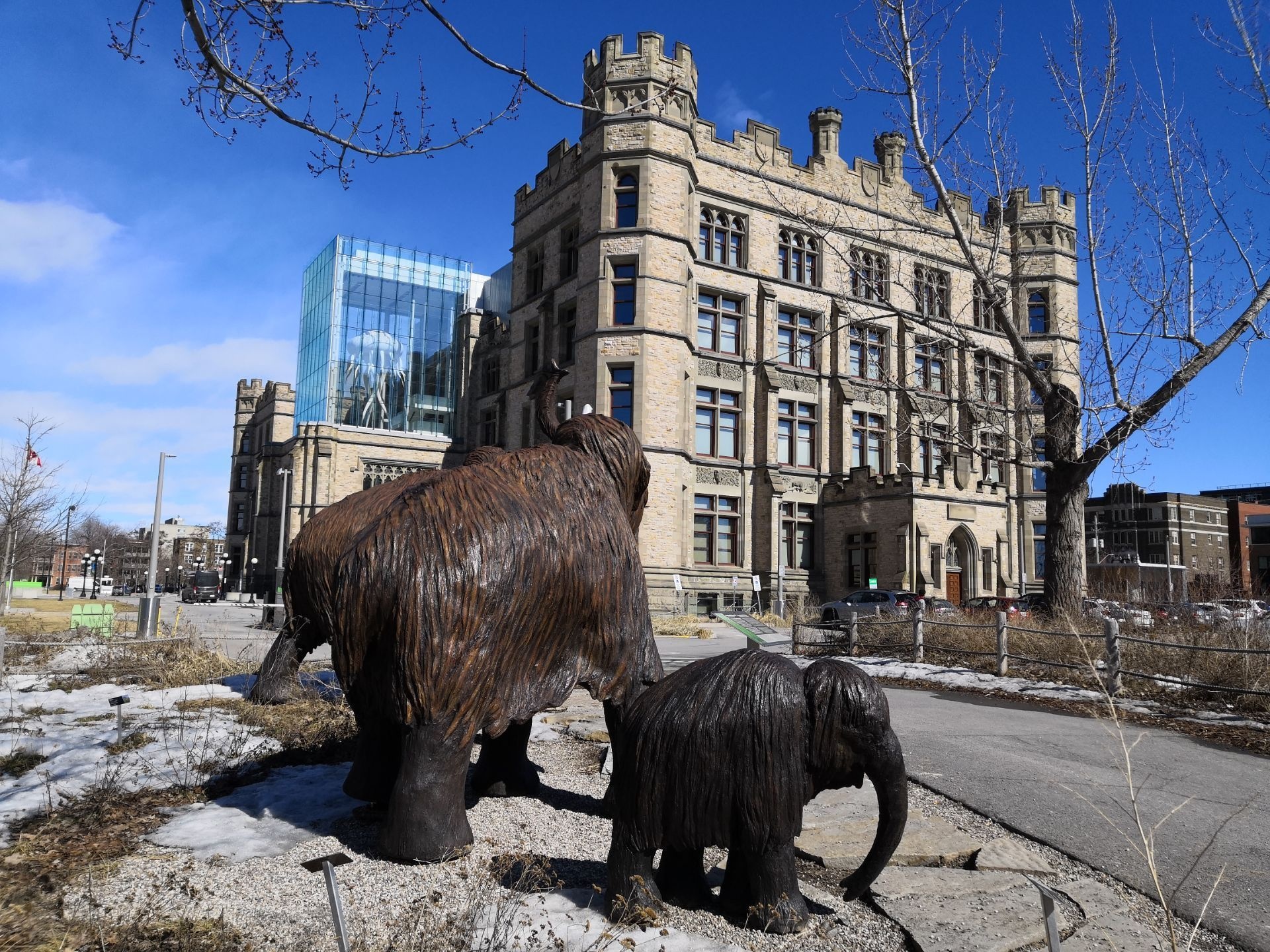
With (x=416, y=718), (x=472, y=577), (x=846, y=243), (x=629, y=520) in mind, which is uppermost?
(x=846, y=243)

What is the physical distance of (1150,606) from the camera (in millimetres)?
12297

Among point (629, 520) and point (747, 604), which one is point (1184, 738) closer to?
point (629, 520)

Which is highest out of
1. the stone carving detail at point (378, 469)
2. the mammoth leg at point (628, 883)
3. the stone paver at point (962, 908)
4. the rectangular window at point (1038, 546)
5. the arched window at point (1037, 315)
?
the arched window at point (1037, 315)

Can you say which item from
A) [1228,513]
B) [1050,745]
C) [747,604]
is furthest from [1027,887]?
[1228,513]

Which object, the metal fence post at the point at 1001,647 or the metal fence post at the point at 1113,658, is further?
the metal fence post at the point at 1001,647

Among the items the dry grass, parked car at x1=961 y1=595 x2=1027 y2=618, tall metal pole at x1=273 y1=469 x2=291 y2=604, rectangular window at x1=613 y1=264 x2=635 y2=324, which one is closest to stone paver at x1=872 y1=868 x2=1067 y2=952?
parked car at x1=961 y1=595 x2=1027 y2=618

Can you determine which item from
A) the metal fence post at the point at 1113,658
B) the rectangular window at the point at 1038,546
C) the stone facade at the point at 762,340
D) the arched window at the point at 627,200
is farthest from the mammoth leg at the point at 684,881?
the rectangular window at the point at 1038,546

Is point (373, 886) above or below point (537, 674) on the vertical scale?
below

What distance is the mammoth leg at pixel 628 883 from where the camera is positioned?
3.12 metres

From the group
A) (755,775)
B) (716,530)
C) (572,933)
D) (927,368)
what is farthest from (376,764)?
(927,368)

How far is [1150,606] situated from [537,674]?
39.5 feet

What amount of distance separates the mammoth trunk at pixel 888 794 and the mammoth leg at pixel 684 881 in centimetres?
70

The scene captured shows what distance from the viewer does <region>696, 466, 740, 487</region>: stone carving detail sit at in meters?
26.4

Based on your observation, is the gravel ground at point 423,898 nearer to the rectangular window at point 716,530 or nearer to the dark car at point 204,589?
the rectangular window at point 716,530
